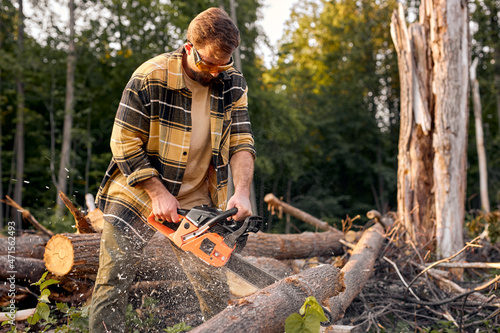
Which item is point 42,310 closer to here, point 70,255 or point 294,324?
point 70,255

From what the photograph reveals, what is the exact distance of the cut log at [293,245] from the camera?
4.27 meters

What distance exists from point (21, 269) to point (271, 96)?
11877 millimetres

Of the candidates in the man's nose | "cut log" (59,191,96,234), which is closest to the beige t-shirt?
the man's nose

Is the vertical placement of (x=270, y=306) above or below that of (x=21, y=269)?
above

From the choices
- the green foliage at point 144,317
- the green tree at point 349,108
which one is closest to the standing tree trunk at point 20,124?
the green tree at point 349,108

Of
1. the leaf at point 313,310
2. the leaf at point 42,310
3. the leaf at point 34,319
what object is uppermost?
the leaf at point 313,310

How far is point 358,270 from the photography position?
11.4ft

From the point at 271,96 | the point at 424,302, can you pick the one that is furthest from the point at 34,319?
the point at 271,96

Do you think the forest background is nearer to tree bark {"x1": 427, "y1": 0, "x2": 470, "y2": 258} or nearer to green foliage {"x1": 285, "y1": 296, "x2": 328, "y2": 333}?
tree bark {"x1": 427, "y1": 0, "x2": 470, "y2": 258}

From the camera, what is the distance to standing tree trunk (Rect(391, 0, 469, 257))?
4801mm

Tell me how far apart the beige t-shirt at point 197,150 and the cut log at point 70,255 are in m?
1.06

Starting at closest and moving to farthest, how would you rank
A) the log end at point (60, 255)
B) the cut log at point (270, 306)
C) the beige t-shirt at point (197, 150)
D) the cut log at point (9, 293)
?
the cut log at point (270, 306) → the beige t-shirt at point (197, 150) → the log end at point (60, 255) → the cut log at point (9, 293)

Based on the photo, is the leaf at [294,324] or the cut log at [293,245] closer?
the leaf at [294,324]

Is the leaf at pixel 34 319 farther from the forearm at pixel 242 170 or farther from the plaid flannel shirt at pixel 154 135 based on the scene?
the forearm at pixel 242 170
